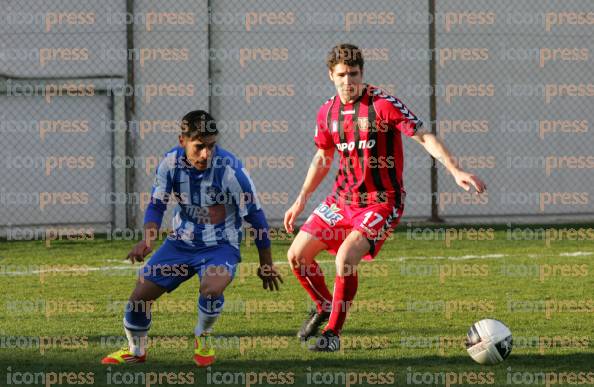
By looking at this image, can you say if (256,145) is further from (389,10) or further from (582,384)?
(582,384)

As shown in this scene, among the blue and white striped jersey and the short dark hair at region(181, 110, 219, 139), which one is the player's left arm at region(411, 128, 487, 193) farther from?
the short dark hair at region(181, 110, 219, 139)

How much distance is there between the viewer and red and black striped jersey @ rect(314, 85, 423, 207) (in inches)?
275

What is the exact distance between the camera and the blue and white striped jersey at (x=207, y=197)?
21.4 ft

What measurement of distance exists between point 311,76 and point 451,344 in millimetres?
8812

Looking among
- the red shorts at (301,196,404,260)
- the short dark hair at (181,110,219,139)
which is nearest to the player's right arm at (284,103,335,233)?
the red shorts at (301,196,404,260)

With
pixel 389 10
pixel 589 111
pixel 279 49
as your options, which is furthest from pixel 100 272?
pixel 589 111

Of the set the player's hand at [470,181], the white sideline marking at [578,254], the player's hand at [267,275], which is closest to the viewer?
the player's hand at [470,181]

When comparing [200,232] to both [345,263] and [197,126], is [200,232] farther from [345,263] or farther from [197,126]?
[345,263]

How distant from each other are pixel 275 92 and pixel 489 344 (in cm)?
935

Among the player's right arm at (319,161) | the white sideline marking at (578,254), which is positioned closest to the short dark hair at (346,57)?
the player's right arm at (319,161)

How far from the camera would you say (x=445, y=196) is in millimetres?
15430

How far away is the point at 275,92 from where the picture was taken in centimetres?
1514

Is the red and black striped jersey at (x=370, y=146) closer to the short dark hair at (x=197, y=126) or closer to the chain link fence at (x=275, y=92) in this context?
the short dark hair at (x=197, y=126)

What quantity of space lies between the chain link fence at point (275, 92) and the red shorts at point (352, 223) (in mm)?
7616
